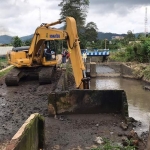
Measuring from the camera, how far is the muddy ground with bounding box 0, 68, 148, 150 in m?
7.51

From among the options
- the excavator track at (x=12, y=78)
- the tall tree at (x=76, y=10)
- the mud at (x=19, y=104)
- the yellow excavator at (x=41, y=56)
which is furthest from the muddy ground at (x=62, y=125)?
the tall tree at (x=76, y=10)

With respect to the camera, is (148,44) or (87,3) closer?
(148,44)

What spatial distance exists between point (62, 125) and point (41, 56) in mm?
7169

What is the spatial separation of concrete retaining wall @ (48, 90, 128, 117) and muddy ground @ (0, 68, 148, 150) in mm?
234

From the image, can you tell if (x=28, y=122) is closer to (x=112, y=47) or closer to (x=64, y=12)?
(x=112, y=47)

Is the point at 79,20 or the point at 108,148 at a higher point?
the point at 79,20

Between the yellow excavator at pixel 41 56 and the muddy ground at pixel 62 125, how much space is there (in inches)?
A: 82.6

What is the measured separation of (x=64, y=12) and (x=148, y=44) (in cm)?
2944

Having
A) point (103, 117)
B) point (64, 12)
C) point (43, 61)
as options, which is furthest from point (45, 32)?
point (64, 12)

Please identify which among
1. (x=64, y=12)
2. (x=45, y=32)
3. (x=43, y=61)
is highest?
(x=64, y=12)

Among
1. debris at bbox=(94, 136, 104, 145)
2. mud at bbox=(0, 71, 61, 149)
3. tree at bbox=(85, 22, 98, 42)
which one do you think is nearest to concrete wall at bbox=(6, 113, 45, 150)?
mud at bbox=(0, 71, 61, 149)

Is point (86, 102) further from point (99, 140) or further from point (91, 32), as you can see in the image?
point (91, 32)

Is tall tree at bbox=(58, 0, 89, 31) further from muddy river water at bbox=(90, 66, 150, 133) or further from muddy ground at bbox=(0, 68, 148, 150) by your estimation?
muddy ground at bbox=(0, 68, 148, 150)

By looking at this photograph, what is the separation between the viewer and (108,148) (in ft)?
21.7
